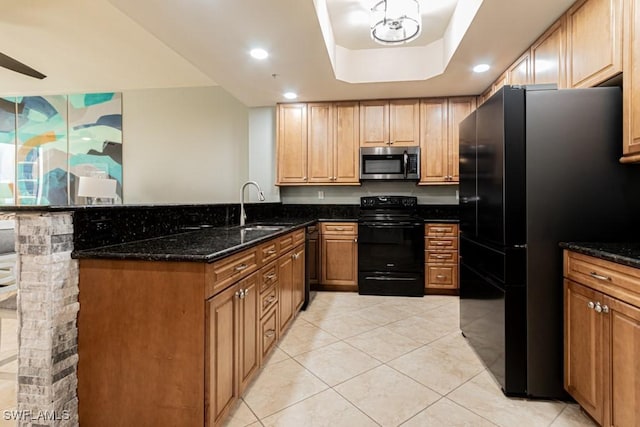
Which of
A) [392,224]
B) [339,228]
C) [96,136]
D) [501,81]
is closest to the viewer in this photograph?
[501,81]

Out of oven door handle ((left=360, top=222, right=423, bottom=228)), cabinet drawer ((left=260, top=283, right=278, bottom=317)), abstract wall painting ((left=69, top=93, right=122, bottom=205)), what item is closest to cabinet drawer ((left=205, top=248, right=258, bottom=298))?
cabinet drawer ((left=260, top=283, right=278, bottom=317))

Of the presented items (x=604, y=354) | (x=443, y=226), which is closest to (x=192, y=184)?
(x=443, y=226)

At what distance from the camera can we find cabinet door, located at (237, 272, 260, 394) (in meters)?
1.66

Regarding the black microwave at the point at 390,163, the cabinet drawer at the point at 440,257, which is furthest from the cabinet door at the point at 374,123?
the cabinet drawer at the point at 440,257

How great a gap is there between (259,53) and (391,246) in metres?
2.52

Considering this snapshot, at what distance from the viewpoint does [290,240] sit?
2723 mm

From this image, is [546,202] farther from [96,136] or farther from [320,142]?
[96,136]

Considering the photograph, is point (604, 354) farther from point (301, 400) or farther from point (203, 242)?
point (203, 242)

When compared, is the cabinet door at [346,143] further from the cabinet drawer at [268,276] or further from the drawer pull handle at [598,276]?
the drawer pull handle at [598,276]

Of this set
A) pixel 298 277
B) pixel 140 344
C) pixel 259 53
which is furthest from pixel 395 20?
pixel 140 344

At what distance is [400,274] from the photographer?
381cm

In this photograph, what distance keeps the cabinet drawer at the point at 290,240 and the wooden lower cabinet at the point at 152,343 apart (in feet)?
3.29

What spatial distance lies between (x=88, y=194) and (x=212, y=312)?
3602mm

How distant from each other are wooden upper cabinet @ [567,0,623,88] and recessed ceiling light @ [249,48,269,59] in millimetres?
2283
